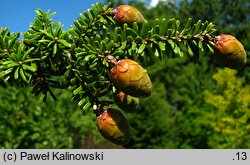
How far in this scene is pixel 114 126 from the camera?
1340 mm

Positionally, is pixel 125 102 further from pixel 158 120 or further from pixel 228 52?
pixel 158 120

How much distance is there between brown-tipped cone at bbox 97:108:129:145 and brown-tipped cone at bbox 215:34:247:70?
0.39 m

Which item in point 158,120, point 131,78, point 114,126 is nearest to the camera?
point 131,78

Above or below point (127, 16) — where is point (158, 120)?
above

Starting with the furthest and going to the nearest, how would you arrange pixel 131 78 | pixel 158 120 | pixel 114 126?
pixel 158 120 < pixel 114 126 < pixel 131 78

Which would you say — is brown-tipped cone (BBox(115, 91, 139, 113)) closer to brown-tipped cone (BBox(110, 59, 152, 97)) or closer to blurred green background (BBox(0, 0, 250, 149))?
brown-tipped cone (BBox(110, 59, 152, 97))

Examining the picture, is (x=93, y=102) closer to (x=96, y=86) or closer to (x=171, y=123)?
(x=96, y=86)

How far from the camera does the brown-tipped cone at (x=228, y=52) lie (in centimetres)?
135

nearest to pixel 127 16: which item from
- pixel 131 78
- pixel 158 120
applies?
pixel 131 78

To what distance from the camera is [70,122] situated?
14.8 metres

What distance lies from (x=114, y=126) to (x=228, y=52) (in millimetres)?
450

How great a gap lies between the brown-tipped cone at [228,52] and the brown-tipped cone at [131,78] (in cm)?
29

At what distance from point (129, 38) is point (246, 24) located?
108 ft

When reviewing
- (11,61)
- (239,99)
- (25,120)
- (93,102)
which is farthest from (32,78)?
(239,99)
